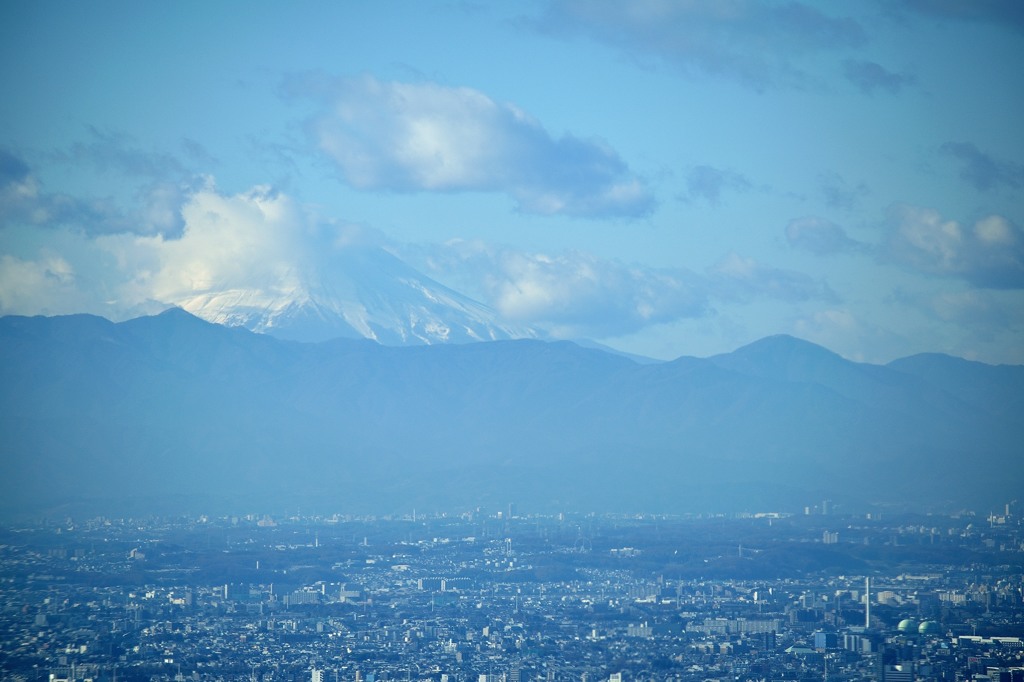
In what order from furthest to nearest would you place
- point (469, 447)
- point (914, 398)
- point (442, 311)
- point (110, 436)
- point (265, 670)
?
point (442, 311), point (914, 398), point (469, 447), point (110, 436), point (265, 670)

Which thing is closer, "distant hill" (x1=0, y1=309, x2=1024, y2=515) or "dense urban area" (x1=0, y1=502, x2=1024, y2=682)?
"dense urban area" (x1=0, y1=502, x2=1024, y2=682)

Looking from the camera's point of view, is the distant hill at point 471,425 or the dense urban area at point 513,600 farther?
the distant hill at point 471,425

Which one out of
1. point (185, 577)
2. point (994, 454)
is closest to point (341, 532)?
point (185, 577)

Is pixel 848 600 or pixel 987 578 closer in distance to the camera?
pixel 848 600

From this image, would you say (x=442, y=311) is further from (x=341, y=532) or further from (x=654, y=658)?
(x=654, y=658)

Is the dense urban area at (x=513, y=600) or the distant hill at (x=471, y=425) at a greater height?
the distant hill at (x=471, y=425)
